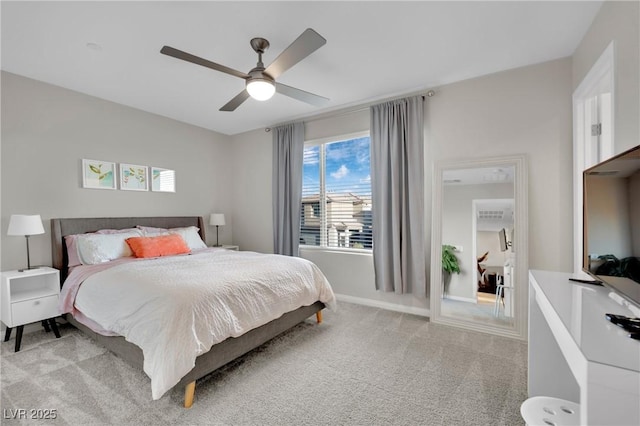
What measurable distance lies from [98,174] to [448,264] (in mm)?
4324

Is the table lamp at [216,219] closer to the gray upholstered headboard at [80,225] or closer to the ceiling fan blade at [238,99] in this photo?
the gray upholstered headboard at [80,225]

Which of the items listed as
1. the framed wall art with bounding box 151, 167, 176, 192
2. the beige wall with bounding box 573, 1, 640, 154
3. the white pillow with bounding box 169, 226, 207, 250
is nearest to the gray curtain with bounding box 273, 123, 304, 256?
the white pillow with bounding box 169, 226, 207, 250

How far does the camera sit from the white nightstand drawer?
8.65 ft

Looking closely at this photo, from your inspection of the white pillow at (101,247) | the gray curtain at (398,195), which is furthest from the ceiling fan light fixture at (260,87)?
the white pillow at (101,247)

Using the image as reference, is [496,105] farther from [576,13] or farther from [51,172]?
[51,172]

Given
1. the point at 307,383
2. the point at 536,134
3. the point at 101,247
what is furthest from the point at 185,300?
the point at 536,134

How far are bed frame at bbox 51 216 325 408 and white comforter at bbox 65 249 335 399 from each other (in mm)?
110

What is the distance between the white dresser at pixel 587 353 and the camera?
0.70 metres

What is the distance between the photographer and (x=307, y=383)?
83.6 inches

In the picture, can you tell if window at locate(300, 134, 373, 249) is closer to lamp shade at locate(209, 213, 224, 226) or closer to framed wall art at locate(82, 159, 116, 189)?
lamp shade at locate(209, 213, 224, 226)

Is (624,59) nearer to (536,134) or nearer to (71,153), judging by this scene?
(536,134)

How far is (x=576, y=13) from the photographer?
2.12 metres

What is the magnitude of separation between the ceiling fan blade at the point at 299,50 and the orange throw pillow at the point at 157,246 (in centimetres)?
242

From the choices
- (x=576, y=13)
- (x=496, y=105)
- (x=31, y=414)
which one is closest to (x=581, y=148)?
(x=496, y=105)
